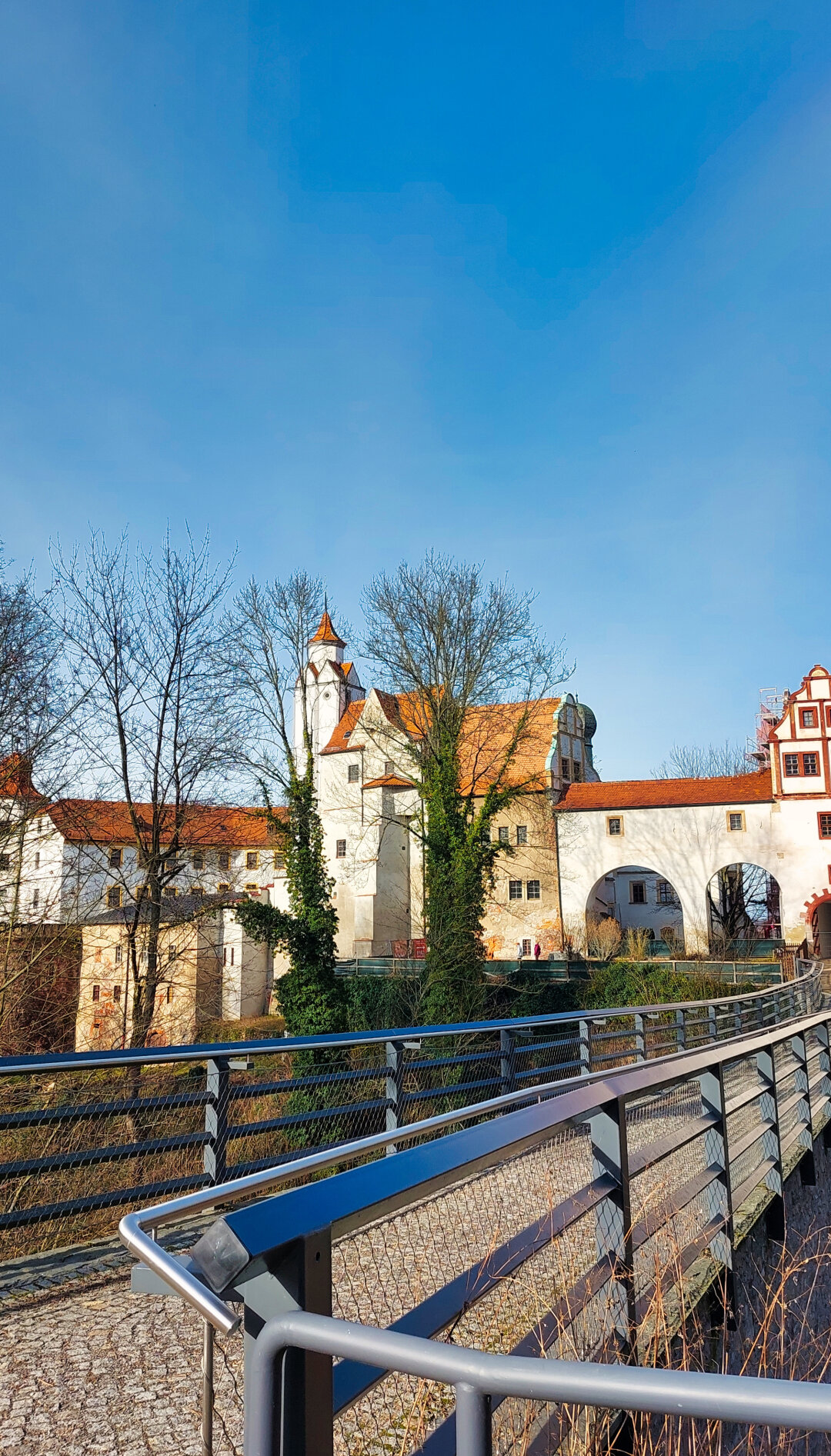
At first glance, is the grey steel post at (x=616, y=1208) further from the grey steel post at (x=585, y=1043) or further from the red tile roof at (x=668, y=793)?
the red tile roof at (x=668, y=793)

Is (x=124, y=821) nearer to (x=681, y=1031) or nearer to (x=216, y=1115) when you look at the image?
(x=681, y=1031)

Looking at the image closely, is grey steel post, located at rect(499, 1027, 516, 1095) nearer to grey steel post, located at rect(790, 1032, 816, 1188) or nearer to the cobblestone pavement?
grey steel post, located at rect(790, 1032, 816, 1188)

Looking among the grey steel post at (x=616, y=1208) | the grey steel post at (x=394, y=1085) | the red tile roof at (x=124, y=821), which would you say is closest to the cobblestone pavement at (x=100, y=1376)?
the grey steel post at (x=616, y=1208)

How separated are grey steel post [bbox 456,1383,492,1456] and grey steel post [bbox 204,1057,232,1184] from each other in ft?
17.2

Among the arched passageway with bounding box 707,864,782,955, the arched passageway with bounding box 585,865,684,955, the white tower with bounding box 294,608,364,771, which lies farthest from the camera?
the white tower with bounding box 294,608,364,771

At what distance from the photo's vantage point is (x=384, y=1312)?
4113mm

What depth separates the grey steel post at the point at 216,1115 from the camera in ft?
20.5

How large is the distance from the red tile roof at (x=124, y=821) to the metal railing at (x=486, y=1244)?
1262 centimetres

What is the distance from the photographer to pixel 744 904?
164ft

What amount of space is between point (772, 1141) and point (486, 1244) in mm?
2939

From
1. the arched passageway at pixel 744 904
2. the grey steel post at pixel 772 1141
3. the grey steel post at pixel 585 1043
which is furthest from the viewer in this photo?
the arched passageway at pixel 744 904

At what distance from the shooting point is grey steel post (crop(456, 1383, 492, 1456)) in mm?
1247

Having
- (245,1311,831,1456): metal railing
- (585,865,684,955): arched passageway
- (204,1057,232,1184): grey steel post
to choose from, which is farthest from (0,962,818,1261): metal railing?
(585,865,684,955): arched passageway

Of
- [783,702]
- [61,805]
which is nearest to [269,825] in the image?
[61,805]
